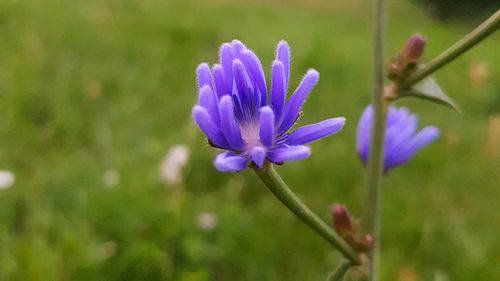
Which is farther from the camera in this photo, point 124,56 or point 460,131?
point 124,56

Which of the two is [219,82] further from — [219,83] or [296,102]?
[296,102]

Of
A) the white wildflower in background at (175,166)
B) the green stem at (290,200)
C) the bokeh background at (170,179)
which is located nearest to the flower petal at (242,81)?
the green stem at (290,200)

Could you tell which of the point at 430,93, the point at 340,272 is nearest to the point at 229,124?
the point at 340,272

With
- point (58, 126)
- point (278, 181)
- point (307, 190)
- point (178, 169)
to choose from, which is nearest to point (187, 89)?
point (58, 126)

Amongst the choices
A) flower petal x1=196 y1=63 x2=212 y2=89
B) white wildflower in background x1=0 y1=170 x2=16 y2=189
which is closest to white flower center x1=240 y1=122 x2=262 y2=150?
flower petal x1=196 y1=63 x2=212 y2=89

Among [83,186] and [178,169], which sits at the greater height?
[83,186]

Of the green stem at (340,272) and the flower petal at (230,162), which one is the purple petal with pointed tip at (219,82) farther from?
the green stem at (340,272)

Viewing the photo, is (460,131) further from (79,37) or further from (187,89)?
(79,37)
